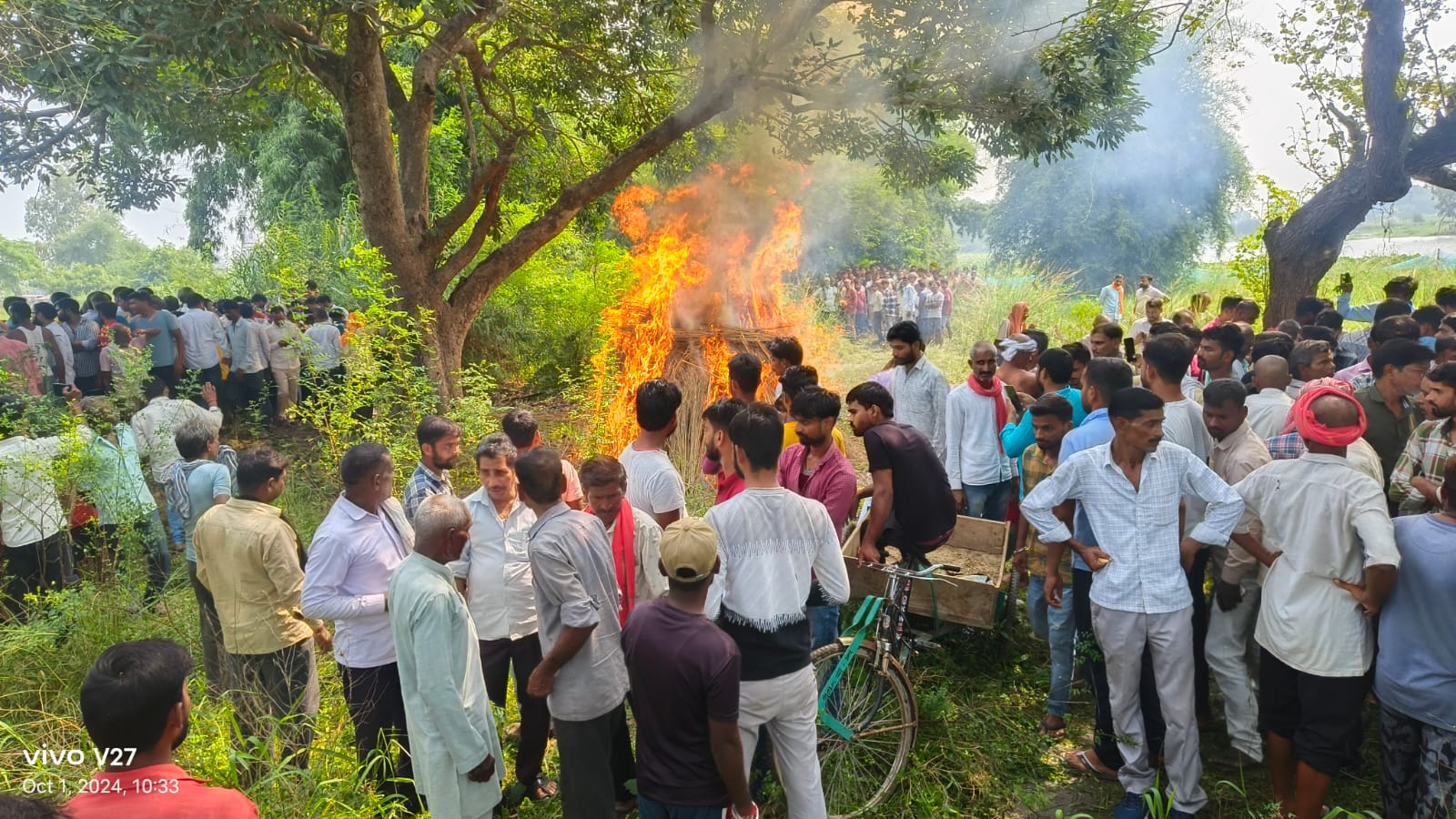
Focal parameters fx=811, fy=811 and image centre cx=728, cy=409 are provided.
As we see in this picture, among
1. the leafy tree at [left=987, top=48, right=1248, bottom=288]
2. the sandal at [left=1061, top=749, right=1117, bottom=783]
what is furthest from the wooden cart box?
the leafy tree at [left=987, top=48, right=1248, bottom=288]

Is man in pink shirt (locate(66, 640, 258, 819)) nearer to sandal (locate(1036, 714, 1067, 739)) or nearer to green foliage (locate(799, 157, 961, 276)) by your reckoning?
sandal (locate(1036, 714, 1067, 739))

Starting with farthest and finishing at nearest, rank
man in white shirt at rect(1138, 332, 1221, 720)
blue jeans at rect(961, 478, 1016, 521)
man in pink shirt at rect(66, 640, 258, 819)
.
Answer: blue jeans at rect(961, 478, 1016, 521) < man in white shirt at rect(1138, 332, 1221, 720) < man in pink shirt at rect(66, 640, 258, 819)

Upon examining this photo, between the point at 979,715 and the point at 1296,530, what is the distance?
201 cm

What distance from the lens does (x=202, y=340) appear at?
1139 centimetres

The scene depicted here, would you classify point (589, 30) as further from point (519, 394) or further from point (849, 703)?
point (849, 703)

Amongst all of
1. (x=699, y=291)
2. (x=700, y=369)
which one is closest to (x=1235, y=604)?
(x=700, y=369)

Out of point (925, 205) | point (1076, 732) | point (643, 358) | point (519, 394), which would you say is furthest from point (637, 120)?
point (925, 205)

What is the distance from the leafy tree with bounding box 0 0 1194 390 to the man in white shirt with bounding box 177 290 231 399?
2199 millimetres

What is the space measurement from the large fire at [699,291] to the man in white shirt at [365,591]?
483 cm

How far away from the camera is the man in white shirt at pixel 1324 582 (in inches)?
130

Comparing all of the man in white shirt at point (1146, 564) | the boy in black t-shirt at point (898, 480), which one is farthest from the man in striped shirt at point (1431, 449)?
the boy in black t-shirt at point (898, 480)

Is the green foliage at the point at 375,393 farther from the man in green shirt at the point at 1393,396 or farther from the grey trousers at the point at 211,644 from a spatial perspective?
the man in green shirt at the point at 1393,396

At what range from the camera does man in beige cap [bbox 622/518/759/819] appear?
8.87 ft

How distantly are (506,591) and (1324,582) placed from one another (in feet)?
12.1
